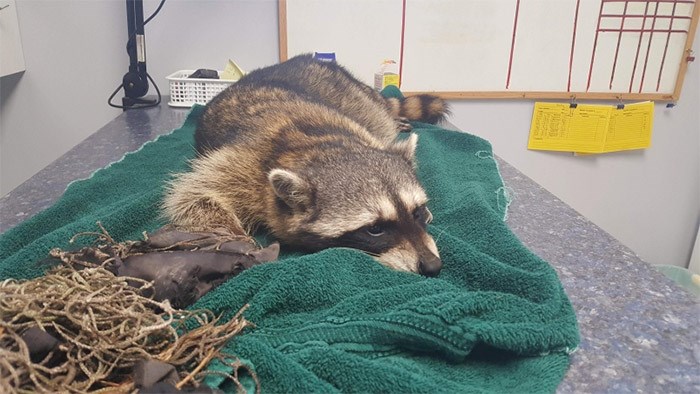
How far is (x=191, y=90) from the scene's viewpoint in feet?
9.16

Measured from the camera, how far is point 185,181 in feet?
5.49

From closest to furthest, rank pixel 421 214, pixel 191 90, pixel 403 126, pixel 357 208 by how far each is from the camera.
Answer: pixel 357 208, pixel 421 214, pixel 403 126, pixel 191 90

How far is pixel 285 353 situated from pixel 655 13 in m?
3.04

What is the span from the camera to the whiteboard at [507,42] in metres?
2.92

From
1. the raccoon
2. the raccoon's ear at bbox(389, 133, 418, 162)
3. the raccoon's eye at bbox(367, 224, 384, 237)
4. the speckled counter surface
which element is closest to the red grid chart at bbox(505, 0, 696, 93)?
the speckled counter surface

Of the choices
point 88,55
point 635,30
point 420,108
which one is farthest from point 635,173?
point 88,55

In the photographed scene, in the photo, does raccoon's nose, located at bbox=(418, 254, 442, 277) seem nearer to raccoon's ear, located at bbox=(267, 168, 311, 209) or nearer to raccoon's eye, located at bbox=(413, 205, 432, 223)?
raccoon's eye, located at bbox=(413, 205, 432, 223)

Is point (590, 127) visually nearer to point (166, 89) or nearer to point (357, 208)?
point (357, 208)

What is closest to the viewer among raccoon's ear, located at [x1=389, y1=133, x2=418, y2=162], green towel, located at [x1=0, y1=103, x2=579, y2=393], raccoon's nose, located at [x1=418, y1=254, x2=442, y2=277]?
green towel, located at [x1=0, y1=103, x2=579, y2=393]

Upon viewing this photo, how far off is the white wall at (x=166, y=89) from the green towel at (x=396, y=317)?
72.1 inches

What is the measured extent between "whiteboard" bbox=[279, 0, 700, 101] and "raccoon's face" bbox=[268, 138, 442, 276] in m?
1.64

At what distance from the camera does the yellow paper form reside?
10.3 feet

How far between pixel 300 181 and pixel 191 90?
1.62m

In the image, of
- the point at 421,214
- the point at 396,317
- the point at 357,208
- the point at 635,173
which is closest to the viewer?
the point at 396,317
